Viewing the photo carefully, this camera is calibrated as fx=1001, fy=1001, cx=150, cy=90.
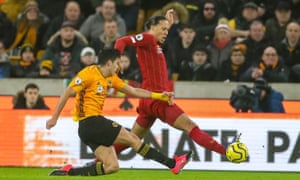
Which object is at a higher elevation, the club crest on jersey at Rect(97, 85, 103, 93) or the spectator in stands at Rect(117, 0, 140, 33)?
the spectator in stands at Rect(117, 0, 140, 33)

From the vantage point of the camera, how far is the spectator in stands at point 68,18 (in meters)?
18.5

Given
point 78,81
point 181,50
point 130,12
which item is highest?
point 130,12

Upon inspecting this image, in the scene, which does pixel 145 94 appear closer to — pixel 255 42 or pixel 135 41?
pixel 135 41

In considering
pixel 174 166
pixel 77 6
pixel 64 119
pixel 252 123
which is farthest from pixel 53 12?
pixel 174 166

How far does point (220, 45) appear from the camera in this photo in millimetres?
17875

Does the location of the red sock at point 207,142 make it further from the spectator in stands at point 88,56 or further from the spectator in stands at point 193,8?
the spectator in stands at point 193,8

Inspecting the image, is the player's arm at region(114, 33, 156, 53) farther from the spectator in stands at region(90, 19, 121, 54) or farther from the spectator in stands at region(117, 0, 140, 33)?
the spectator in stands at region(117, 0, 140, 33)

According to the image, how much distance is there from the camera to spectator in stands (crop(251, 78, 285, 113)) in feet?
52.5

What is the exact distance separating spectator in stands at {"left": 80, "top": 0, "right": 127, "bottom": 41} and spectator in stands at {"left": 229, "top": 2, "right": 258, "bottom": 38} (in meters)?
2.02

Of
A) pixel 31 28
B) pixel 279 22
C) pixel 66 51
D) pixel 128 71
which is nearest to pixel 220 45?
pixel 279 22

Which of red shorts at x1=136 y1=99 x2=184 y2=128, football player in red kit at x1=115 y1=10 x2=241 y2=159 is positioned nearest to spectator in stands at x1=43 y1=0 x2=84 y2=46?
football player in red kit at x1=115 y1=10 x2=241 y2=159

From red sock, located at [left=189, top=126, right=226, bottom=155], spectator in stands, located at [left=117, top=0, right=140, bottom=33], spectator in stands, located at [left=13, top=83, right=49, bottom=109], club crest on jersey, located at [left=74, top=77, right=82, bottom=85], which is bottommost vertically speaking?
red sock, located at [left=189, top=126, right=226, bottom=155]

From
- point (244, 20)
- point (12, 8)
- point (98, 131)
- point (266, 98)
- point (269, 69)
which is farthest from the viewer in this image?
point (12, 8)

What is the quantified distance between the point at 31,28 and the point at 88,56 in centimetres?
188
